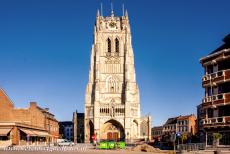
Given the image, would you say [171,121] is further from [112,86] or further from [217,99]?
[217,99]

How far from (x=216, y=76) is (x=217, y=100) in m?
2.72

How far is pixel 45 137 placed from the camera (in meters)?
101

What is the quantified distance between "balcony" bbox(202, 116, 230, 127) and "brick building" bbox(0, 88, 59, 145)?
39157 millimetres

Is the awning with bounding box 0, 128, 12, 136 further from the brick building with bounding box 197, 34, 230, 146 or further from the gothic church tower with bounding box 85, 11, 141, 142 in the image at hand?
the gothic church tower with bounding box 85, 11, 141, 142

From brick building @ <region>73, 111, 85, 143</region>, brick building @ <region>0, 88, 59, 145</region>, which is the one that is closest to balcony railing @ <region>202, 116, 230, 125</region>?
brick building @ <region>0, 88, 59, 145</region>

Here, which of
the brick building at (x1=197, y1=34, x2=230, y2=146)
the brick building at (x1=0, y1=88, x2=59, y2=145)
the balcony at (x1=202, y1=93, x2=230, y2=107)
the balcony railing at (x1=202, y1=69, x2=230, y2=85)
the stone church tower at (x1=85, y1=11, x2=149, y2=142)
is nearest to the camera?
the balcony at (x1=202, y1=93, x2=230, y2=107)

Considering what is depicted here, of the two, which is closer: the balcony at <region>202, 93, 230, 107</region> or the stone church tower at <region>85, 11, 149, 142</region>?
the balcony at <region>202, 93, 230, 107</region>

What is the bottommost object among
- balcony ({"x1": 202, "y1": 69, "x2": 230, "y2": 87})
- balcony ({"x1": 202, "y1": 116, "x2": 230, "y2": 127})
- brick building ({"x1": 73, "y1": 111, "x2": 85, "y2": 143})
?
brick building ({"x1": 73, "y1": 111, "x2": 85, "y2": 143})

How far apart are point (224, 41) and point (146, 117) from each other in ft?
281

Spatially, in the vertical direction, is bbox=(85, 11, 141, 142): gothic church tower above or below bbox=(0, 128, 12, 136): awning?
above

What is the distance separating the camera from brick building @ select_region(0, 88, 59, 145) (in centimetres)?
7788

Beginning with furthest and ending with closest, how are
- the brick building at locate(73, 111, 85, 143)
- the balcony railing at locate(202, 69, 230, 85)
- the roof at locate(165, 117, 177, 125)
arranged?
the roof at locate(165, 117, 177, 125) → the brick building at locate(73, 111, 85, 143) → the balcony railing at locate(202, 69, 230, 85)

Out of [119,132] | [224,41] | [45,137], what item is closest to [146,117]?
[119,132]

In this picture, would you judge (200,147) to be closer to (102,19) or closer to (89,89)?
(89,89)
